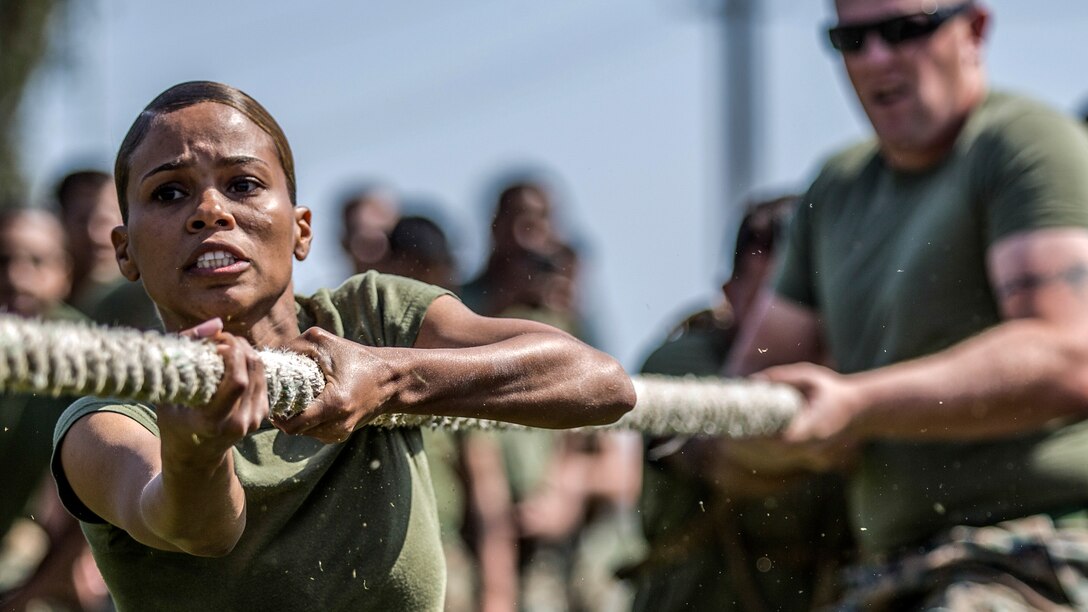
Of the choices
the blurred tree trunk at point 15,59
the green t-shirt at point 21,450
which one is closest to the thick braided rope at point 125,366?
the green t-shirt at point 21,450

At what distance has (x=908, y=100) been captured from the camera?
4.02 meters

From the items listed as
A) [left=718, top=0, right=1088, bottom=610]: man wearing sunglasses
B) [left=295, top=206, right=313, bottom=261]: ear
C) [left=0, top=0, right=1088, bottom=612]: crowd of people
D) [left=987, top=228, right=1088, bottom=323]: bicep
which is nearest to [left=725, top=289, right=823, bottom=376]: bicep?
[left=0, top=0, right=1088, bottom=612]: crowd of people

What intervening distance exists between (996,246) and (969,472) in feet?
1.64

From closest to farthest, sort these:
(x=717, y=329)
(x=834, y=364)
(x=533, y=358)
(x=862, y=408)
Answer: (x=533, y=358) < (x=862, y=408) < (x=834, y=364) < (x=717, y=329)

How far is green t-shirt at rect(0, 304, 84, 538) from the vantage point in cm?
517

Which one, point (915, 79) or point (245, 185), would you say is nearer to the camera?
point (245, 185)

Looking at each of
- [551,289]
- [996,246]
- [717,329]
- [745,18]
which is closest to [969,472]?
[996,246]

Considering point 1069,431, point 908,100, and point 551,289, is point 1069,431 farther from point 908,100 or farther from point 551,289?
point 551,289

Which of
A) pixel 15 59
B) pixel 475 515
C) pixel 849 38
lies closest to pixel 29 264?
pixel 475 515

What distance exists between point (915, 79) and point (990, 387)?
85cm

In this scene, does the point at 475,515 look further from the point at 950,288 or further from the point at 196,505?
the point at 196,505

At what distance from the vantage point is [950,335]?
382cm

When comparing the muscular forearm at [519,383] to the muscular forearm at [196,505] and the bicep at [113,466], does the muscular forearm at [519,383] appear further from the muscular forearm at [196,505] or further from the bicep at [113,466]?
the bicep at [113,466]

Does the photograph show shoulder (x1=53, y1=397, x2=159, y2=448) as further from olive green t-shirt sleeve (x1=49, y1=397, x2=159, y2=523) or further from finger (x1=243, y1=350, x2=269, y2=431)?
finger (x1=243, y1=350, x2=269, y2=431)
